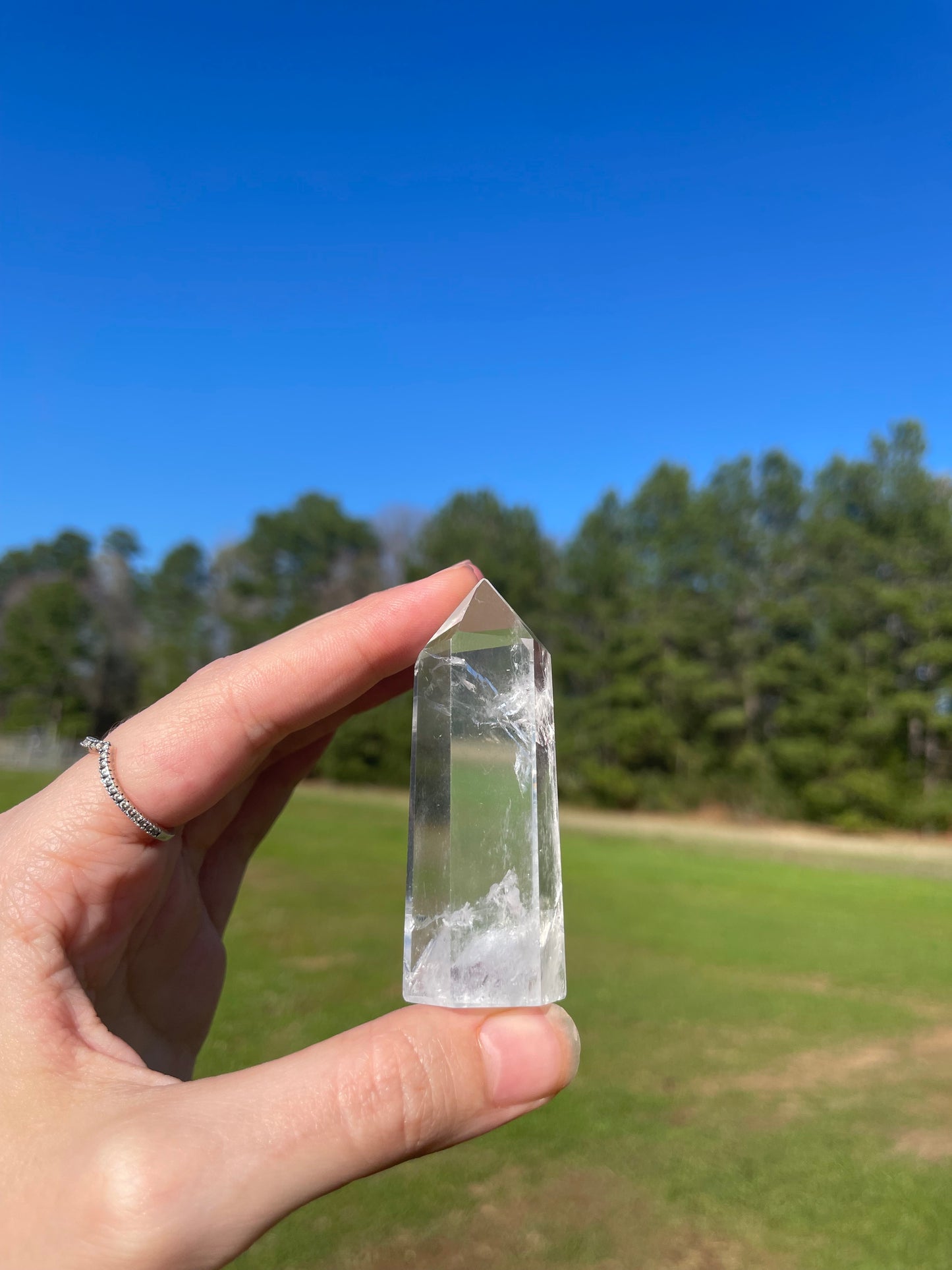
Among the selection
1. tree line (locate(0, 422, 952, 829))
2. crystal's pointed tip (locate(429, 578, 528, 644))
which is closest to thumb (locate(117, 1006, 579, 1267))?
crystal's pointed tip (locate(429, 578, 528, 644))

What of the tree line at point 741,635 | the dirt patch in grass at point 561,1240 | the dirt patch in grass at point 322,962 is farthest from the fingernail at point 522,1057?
the tree line at point 741,635

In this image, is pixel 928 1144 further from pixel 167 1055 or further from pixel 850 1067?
pixel 167 1055

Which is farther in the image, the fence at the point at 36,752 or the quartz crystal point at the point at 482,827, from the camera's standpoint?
the fence at the point at 36,752

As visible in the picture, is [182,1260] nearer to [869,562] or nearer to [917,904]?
[917,904]

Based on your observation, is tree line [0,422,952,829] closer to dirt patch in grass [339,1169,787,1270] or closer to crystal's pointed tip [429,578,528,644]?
dirt patch in grass [339,1169,787,1270]

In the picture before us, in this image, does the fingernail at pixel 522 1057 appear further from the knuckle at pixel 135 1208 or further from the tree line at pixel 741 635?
the tree line at pixel 741 635
